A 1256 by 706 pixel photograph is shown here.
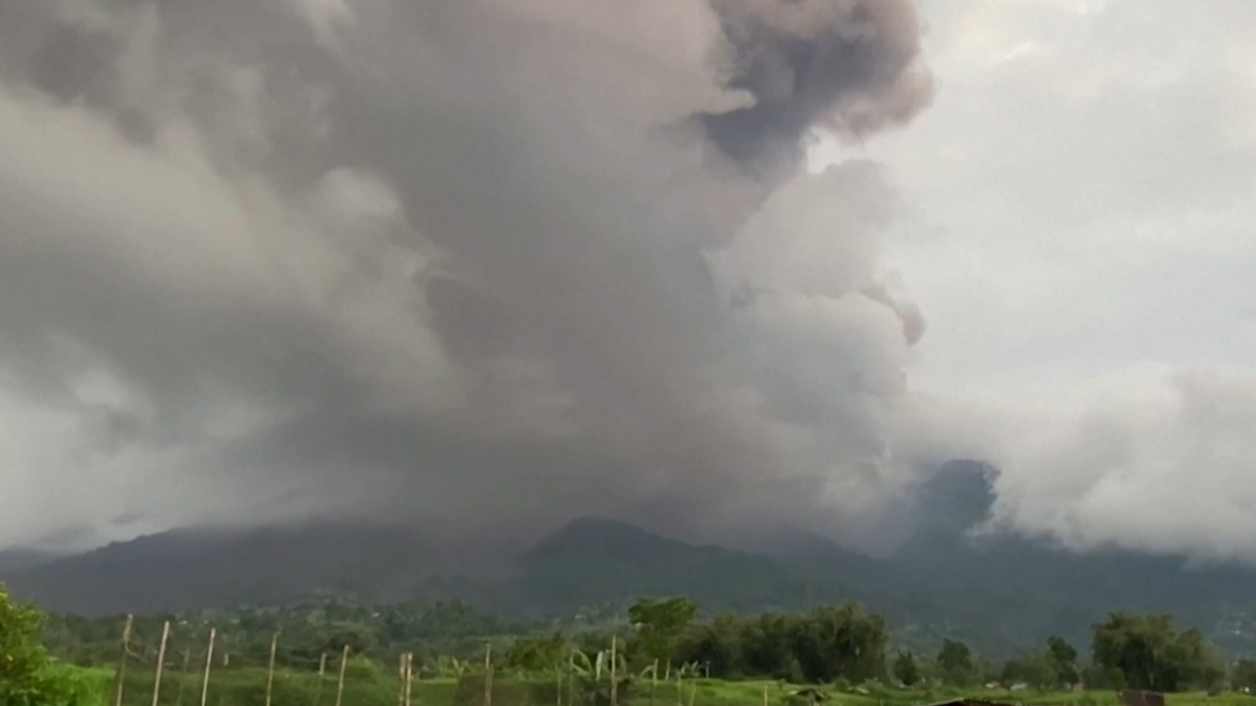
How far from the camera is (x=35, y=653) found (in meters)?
19.5

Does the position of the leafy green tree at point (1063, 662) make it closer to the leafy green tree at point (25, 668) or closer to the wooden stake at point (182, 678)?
the wooden stake at point (182, 678)

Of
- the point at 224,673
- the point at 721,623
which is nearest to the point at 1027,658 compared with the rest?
the point at 721,623

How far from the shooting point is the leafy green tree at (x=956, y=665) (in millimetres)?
81438

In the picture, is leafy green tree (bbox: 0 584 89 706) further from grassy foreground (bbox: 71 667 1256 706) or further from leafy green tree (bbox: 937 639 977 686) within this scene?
leafy green tree (bbox: 937 639 977 686)

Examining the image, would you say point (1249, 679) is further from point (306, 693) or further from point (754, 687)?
point (306, 693)

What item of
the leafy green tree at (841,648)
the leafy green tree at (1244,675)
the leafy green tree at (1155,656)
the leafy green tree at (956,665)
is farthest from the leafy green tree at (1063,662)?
the leafy green tree at (841,648)

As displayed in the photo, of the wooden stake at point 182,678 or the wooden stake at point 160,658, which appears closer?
the wooden stake at point 160,658

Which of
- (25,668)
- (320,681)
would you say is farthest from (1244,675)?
(25,668)

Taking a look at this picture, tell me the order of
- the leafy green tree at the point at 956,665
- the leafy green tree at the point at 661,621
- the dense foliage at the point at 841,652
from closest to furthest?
the leafy green tree at the point at 661,621 < the dense foliage at the point at 841,652 < the leafy green tree at the point at 956,665

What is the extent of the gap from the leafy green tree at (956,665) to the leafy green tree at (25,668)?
224 ft

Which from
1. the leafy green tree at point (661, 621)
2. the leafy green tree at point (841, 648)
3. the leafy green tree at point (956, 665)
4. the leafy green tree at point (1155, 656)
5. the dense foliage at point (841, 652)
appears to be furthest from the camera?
the leafy green tree at point (956, 665)

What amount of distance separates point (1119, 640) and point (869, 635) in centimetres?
1606

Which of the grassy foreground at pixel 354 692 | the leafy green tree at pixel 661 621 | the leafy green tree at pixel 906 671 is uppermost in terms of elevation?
the leafy green tree at pixel 661 621

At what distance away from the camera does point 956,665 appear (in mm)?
85875
